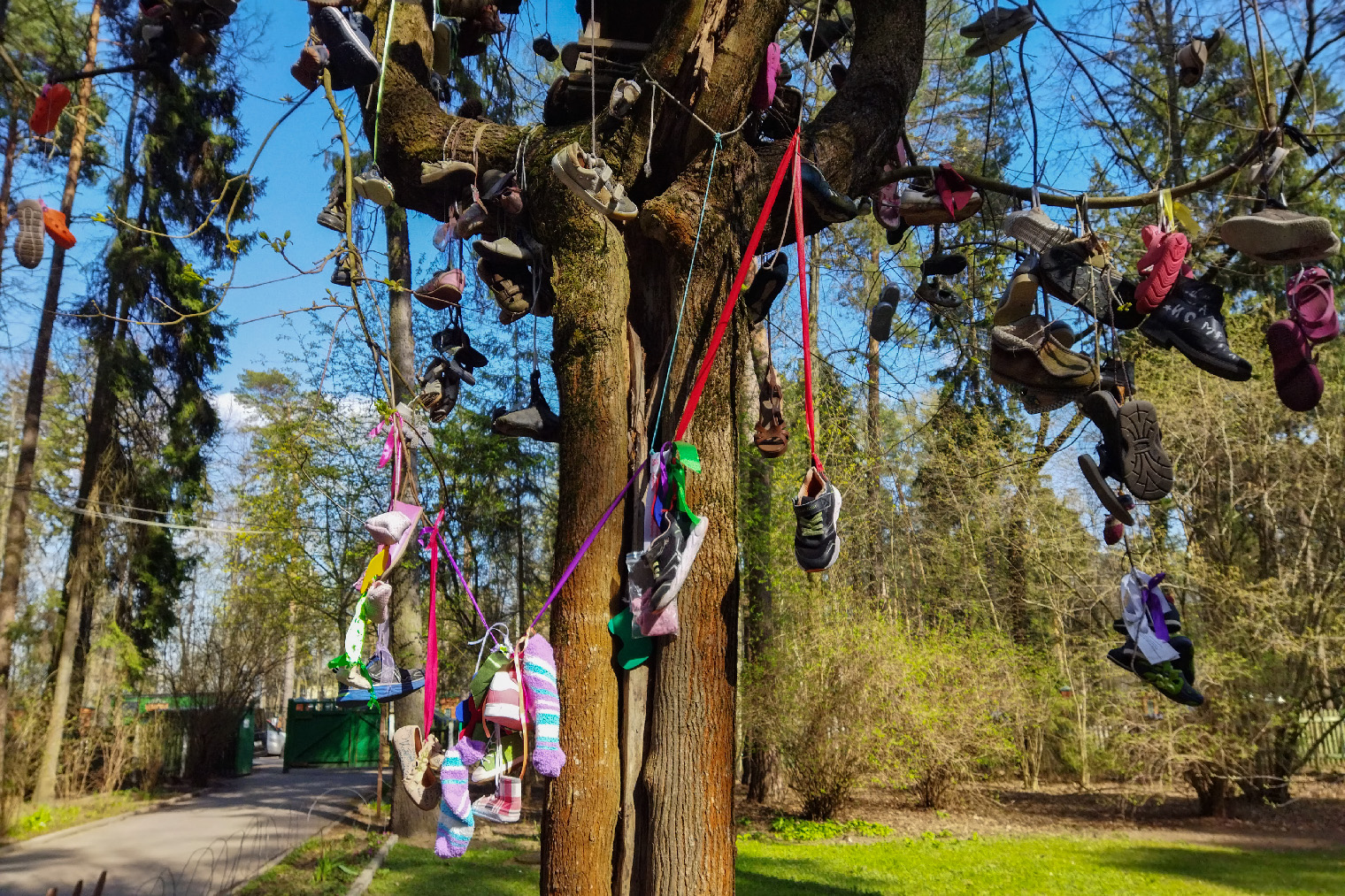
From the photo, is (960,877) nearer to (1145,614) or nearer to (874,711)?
(874,711)

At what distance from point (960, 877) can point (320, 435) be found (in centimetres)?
1121

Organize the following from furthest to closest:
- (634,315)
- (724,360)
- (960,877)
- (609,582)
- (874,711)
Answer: (874,711)
(960,877)
(634,315)
(724,360)
(609,582)

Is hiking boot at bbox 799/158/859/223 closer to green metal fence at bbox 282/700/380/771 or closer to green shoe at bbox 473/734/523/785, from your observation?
green shoe at bbox 473/734/523/785

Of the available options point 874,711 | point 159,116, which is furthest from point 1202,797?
point 159,116

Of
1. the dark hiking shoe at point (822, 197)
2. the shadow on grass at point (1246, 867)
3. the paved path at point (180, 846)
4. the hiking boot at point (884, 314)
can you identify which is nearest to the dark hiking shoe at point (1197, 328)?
the dark hiking shoe at point (822, 197)

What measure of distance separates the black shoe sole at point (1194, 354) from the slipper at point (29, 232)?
17.8ft

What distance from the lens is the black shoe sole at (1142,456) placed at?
352 cm

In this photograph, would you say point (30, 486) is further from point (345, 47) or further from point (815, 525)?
point (815, 525)

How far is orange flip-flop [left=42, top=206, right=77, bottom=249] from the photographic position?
16.0ft

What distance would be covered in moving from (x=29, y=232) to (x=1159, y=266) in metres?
5.40

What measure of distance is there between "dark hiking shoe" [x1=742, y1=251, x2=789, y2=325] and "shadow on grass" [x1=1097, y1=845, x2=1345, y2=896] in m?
7.17

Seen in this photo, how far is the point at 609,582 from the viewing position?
3.50 meters

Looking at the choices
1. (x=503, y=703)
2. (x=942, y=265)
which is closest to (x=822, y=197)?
(x=942, y=265)

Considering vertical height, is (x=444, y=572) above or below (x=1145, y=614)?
above
